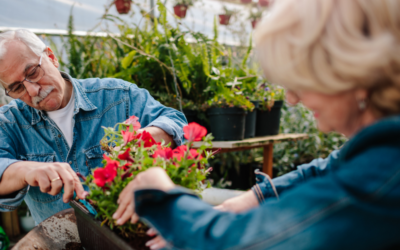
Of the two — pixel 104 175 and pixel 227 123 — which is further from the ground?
pixel 104 175

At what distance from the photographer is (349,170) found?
414 mm

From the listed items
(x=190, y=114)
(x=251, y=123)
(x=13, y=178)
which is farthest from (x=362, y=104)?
(x=251, y=123)

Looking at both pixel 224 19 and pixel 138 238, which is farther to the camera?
pixel 224 19

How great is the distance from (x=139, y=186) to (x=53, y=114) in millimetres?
1041

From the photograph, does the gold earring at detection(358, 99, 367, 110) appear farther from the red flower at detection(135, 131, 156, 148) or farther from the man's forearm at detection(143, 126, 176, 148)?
the man's forearm at detection(143, 126, 176, 148)

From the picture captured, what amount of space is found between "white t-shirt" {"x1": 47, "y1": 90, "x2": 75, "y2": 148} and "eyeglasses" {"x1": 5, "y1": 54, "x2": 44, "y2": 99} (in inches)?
6.7

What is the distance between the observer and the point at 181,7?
293 cm

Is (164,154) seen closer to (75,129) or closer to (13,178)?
(13,178)

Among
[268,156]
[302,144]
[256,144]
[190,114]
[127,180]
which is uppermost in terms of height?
[127,180]

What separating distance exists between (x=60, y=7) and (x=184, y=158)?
2.47 m

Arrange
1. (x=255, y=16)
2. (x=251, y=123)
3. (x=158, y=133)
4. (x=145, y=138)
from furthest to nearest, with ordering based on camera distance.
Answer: (x=255, y=16) → (x=251, y=123) → (x=158, y=133) → (x=145, y=138)

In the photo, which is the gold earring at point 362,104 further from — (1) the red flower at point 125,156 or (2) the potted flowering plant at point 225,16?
(2) the potted flowering plant at point 225,16

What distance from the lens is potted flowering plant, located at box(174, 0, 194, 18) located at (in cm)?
294

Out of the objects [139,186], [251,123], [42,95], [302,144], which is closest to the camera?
[139,186]
